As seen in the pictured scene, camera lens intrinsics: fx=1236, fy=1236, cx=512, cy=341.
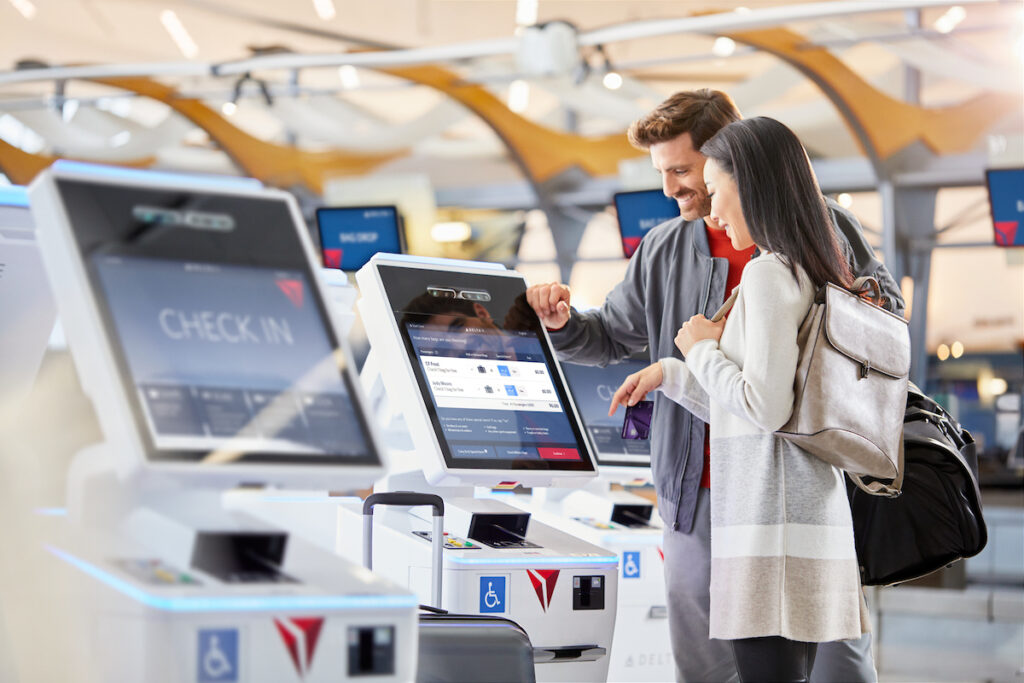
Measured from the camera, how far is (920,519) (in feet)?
7.74

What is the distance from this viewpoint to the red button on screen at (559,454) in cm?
267

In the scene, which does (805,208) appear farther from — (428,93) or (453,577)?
(428,93)

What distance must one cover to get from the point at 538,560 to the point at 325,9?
12.4 m

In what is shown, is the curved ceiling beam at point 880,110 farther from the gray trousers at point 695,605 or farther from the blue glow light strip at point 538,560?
the gray trousers at point 695,605

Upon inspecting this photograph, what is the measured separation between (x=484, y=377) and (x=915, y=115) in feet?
33.0

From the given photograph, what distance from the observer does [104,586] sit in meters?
1.59

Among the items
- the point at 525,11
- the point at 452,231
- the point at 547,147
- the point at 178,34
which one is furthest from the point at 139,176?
the point at 178,34

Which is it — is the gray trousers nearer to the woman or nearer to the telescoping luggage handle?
the woman

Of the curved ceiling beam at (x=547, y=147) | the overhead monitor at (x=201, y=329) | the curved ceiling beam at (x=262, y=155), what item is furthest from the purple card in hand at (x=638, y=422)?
the curved ceiling beam at (x=262, y=155)

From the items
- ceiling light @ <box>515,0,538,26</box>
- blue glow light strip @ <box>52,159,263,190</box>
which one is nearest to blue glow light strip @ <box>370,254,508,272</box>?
blue glow light strip @ <box>52,159,263,190</box>

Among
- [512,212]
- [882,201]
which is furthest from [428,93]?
[882,201]

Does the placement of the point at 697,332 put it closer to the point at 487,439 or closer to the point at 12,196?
the point at 487,439

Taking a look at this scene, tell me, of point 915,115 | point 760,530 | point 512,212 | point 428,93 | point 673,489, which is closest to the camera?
point 760,530

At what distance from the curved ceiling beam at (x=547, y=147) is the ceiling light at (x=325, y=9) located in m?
2.27
